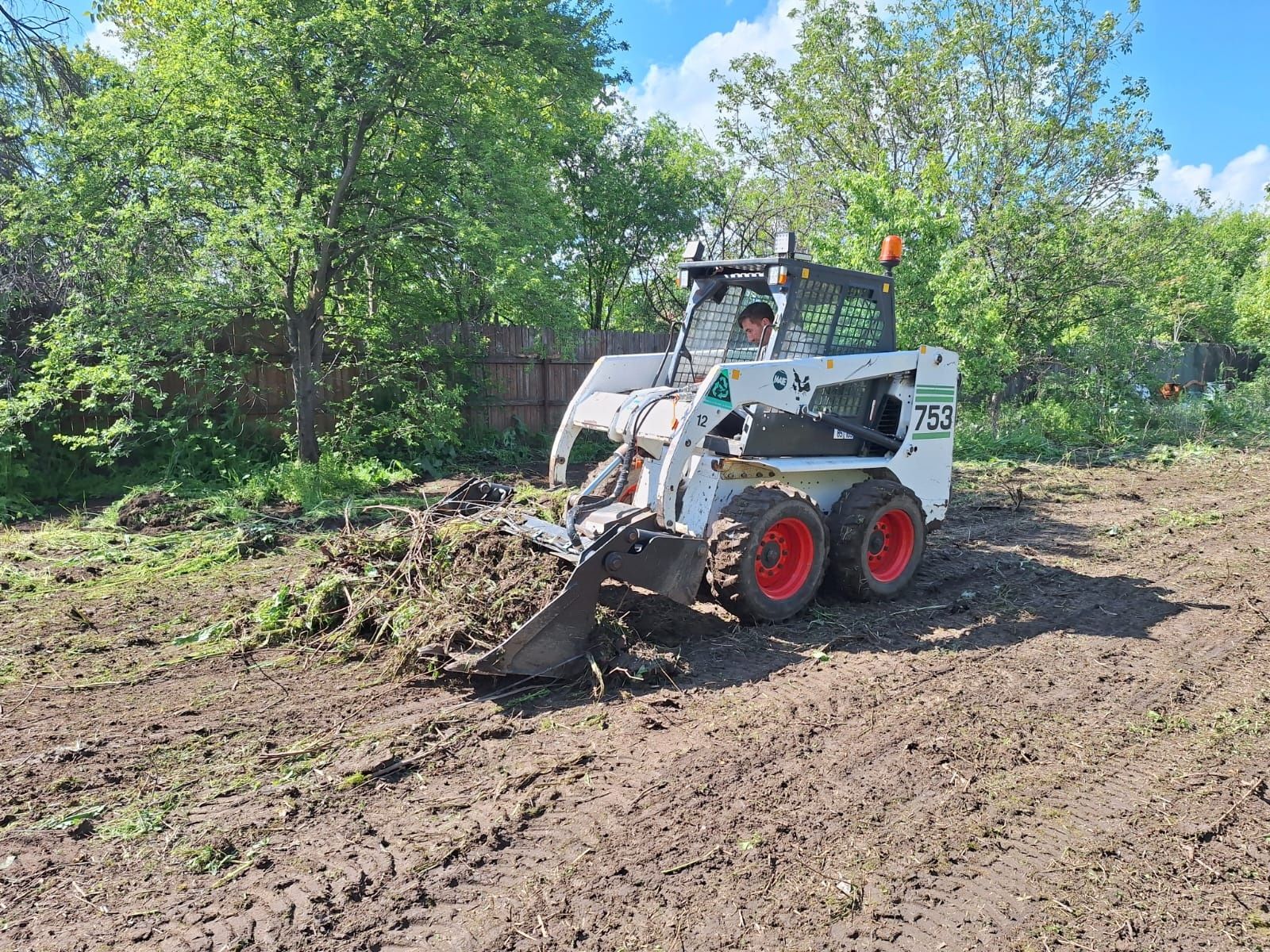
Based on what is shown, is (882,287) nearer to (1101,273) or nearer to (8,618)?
(8,618)

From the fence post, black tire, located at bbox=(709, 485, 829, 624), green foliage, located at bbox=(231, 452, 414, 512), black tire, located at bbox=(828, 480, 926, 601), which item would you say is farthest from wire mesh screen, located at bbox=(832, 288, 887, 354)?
the fence post

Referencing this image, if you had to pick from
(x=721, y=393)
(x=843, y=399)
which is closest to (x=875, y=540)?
(x=843, y=399)

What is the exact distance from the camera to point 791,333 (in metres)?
5.90

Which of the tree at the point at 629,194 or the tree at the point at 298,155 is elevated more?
the tree at the point at 629,194

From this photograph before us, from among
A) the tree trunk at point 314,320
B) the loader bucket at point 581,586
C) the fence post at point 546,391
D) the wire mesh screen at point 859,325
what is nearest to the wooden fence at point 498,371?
the fence post at point 546,391

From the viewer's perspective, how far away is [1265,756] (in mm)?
3939

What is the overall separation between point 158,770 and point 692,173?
58.2ft

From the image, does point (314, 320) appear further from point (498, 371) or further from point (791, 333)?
point (791, 333)

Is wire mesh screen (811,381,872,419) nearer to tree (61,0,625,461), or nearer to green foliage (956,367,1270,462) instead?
tree (61,0,625,461)

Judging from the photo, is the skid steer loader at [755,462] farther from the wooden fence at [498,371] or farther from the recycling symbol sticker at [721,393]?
the wooden fence at [498,371]

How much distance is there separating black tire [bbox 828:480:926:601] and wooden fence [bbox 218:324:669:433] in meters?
5.39

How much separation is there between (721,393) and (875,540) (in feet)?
6.15

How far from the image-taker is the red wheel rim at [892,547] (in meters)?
6.35

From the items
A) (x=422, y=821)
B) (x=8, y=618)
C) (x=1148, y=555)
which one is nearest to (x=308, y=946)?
(x=422, y=821)
